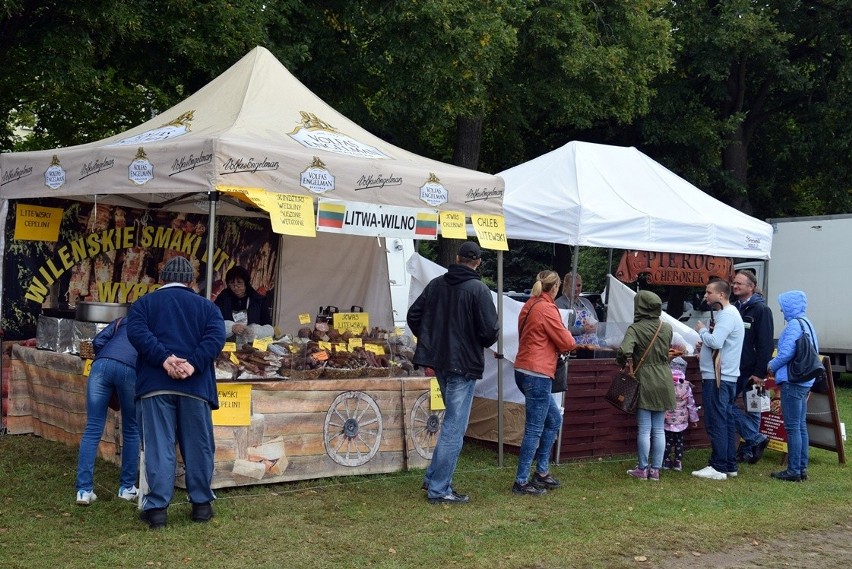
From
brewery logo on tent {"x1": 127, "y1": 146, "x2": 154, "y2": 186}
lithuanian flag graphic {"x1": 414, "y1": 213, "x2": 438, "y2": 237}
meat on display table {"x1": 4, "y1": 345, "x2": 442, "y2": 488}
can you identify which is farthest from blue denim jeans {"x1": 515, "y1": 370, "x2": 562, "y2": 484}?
brewery logo on tent {"x1": 127, "y1": 146, "x2": 154, "y2": 186}

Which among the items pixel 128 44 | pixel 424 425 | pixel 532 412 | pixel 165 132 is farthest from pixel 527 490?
pixel 128 44

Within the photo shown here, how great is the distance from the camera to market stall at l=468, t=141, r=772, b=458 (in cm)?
899

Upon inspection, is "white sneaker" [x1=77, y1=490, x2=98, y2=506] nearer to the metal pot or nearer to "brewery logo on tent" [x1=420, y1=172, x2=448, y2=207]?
the metal pot

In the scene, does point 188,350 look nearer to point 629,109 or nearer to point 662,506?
point 662,506

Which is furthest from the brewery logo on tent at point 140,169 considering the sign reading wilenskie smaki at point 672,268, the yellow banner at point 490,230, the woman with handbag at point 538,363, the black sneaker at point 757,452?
the black sneaker at point 757,452

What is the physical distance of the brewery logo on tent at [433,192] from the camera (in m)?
7.83

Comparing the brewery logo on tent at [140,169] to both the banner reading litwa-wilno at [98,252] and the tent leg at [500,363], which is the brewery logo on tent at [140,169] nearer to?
the banner reading litwa-wilno at [98,252]

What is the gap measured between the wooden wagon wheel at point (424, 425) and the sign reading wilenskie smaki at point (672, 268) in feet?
9.35

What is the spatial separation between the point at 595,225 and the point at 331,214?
289 centimetres

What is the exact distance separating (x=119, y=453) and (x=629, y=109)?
12212mm

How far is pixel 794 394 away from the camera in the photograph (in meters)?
8.66

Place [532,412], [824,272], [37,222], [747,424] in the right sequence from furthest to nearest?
1. [824,272]
2. [747,424]
3. [37,222]
4. [532,412]

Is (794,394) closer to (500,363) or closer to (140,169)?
(500,363)

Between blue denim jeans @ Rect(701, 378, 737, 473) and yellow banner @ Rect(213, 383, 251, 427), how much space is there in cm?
421
